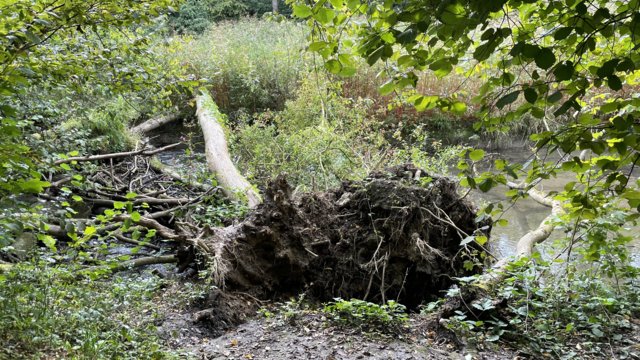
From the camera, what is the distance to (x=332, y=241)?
5254 mm

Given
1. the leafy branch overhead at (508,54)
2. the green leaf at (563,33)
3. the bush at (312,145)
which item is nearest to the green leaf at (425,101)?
the leafy branch overhead at (508,54)

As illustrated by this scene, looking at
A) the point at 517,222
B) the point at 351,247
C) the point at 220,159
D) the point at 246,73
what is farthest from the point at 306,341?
the point at 246,73

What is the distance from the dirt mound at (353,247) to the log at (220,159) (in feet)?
3.75

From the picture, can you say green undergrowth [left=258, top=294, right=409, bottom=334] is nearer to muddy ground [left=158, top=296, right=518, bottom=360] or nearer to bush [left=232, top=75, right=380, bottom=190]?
muddy ground [left=158, top=296, right=518, bottom=360]

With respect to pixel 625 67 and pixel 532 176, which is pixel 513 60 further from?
pixel 532 176

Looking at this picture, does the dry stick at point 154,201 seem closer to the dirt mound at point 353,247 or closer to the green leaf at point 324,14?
the dirt mound at point 353,247

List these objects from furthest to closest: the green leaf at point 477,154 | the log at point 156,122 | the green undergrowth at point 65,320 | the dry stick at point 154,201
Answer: the log at point 156,122, the dry stick at point 154,201, the green undergrowth at point 65,320, the green leaf at point 477,154

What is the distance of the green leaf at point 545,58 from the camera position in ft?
4.07

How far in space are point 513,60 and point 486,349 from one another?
2835mm

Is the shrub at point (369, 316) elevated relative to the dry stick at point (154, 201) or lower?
elevated

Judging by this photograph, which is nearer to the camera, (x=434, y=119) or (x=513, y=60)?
(x=513, y=60)

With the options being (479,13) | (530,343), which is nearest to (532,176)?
(479,13)

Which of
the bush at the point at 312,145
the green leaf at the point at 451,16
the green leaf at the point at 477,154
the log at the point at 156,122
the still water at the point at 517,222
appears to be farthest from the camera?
the log at the point at 156,122

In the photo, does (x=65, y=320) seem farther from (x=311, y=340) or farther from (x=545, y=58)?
(x=545, y=58)
